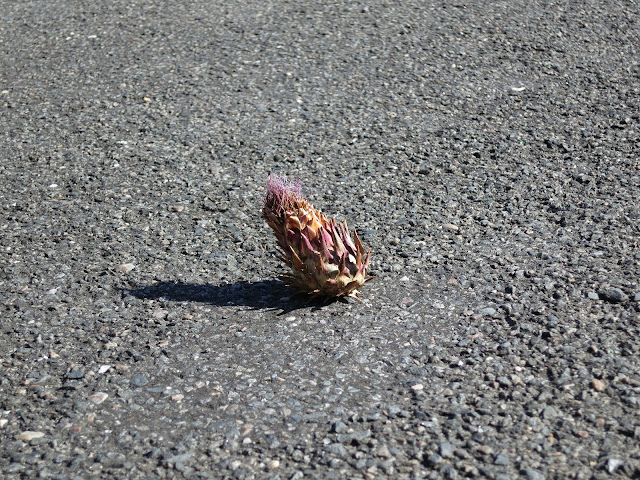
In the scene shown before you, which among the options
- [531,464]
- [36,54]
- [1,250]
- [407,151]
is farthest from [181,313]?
[36,54]

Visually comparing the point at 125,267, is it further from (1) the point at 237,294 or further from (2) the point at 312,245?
(2) the point at 312,245

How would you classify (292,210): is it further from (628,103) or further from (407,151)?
(628,103)

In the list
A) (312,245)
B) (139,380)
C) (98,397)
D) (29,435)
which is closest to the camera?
(29,435)

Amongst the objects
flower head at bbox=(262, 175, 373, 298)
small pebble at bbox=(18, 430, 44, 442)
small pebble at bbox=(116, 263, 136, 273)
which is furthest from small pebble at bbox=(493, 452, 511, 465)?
small pebble at bbox=(116, 263, 136, 273)

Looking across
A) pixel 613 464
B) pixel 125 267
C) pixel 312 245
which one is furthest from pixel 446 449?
pixel 125 267

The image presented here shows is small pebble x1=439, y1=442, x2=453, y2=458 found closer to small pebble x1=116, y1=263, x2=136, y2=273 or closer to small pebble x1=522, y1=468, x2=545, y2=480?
small pebble x1=522, y1=468, x2=545, y2=480

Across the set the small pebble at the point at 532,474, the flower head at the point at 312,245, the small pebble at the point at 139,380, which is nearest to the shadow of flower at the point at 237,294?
the flower head at the point at 312,245
